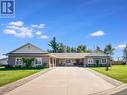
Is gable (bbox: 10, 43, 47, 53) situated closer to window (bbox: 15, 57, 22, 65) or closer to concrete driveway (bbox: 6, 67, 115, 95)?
window (bbox: 15, 57, 22, 65)

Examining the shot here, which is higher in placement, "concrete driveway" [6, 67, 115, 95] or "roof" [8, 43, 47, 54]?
"roof" [8, 43, 47, 54]

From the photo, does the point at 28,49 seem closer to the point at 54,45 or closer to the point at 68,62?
the point at 68,62

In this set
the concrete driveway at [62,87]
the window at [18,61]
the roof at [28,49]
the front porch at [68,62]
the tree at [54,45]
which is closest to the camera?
the concrete driveway at [62,87]

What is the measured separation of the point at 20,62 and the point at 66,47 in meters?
59.4

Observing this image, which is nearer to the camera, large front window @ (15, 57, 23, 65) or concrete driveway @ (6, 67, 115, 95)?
concrete driveway @ (6, 67, 115, 95)

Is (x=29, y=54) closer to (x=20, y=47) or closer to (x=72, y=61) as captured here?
(x=20, y=47)

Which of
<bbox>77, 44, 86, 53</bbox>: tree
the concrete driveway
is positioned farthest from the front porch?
the concrete driveway

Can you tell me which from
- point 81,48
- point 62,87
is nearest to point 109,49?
point 81,48

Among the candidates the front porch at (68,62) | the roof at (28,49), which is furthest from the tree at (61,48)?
the roof at (28,49)

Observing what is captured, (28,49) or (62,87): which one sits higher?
(28,49)

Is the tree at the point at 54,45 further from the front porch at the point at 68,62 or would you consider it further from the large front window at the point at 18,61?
the large front window at the point at 18,61

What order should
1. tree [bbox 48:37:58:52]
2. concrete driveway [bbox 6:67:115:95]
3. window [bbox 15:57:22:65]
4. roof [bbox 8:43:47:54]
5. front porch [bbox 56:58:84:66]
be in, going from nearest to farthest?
concrete driveway [bbox 6:67:115:95]
window [bbox 15:57:22:65]
roof [bbox 8:43:47:54]
front porch [bbox 56:58:84:66]
tree [bbox 48:37:58:52]

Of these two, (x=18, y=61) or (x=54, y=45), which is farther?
(x=54, y=45)

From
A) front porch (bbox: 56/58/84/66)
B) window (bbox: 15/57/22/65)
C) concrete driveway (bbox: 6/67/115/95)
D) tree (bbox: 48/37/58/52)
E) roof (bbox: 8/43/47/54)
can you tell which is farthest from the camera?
tree (bbox: 48/37/58/52)
